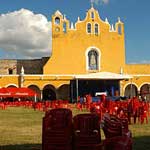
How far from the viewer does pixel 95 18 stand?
7119 cm

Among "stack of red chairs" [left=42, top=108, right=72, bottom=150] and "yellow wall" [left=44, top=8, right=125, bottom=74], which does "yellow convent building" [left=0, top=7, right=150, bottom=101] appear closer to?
"yellow wall" [left=44, top=8, right=125, bottom=74]

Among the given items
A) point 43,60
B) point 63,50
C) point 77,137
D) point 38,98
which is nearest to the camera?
point 77,137

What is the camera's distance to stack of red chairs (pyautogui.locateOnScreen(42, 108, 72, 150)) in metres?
9.17

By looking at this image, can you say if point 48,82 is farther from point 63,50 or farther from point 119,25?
point 119,25

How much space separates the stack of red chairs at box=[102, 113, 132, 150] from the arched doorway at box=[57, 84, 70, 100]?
5696 cm

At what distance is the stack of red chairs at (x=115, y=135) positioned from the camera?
759 cm

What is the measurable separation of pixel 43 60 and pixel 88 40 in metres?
10.8

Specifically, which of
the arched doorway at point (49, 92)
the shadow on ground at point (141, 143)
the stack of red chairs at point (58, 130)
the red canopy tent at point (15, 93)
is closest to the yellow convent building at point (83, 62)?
the arched doorway at point (49, 92)

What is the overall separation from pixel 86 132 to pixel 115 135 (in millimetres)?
923

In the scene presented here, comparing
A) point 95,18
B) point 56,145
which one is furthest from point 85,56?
point 56,145

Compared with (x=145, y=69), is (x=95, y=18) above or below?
above

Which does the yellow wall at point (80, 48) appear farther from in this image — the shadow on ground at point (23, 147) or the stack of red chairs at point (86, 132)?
the stack of red chairs at point (86, 132)

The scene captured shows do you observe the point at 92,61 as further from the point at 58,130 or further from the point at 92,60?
the point at 58,130

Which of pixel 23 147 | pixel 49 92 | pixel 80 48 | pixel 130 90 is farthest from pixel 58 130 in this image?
pixel 80 48
